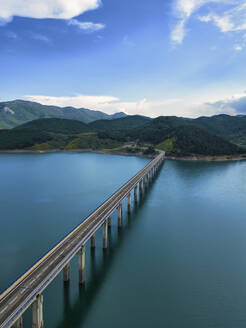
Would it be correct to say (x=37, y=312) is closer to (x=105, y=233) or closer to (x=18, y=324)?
(x=18, y=324)

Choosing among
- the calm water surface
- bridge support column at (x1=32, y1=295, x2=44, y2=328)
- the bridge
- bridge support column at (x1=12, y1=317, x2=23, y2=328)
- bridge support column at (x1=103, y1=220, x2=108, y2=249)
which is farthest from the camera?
bridge support column at (x1=103, y1=220, x2=108, y2=249)

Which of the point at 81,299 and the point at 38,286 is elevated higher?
the point at 38,286

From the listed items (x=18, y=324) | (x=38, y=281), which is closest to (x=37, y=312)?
(x=18, y=324)

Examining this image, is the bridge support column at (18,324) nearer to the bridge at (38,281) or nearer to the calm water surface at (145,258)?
the bridge at (38,281)

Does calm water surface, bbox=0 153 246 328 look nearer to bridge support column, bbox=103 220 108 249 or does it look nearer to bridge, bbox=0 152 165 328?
bridge support column, bbox=103 220 108 249

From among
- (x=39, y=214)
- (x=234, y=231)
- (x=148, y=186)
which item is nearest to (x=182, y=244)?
(x=234, y=231)

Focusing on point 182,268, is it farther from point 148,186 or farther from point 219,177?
point 219,177

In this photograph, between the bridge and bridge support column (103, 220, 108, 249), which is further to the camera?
bridge support column (103, 220, 108, 249)

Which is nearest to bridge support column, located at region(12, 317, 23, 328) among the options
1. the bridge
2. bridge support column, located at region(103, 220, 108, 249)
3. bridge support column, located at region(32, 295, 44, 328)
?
the bridge
